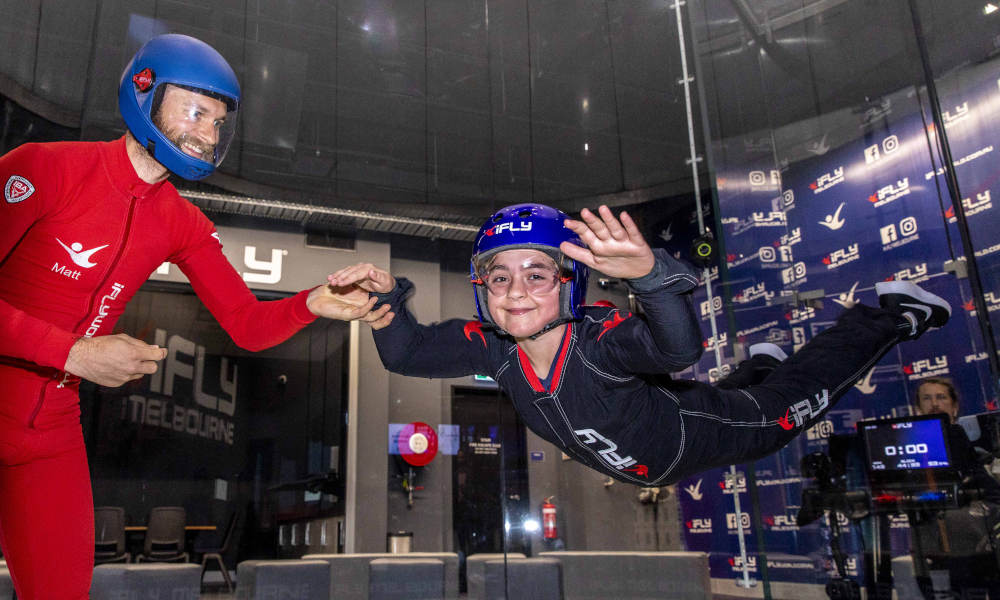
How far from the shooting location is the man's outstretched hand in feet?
4.14

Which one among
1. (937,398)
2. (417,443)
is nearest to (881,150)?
(937,398)

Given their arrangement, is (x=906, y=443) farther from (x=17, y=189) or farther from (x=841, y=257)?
(x=17, y=189)

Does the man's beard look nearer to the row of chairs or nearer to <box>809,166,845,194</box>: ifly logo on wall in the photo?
the row of chairs

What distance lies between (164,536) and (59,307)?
286 cm

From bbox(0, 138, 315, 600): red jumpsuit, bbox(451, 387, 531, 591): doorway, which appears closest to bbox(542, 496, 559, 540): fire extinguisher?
bbox(451, 387, 531, 591): doorway

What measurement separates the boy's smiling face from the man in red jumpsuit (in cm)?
39

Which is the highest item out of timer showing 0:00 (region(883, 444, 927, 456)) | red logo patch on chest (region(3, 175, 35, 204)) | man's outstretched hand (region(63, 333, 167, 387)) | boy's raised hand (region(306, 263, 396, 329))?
red logo patch on chest (region(3, 175, 35, 204))

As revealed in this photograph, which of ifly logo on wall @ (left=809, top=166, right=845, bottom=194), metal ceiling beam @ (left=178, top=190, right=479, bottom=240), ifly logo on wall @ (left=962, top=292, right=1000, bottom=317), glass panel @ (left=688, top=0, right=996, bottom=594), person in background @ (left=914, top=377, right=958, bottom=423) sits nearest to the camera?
ifly logo on wall @ (left=962, top=292, right=1000, bottom=317)

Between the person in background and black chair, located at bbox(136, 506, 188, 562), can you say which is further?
black chair, located at bbox(136, 506, 188, 562)

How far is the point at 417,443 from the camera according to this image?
156 inches

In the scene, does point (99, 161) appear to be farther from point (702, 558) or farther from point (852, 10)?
point (852, 10)

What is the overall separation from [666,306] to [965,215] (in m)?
1.87

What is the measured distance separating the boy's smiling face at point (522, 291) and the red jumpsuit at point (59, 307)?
543mm

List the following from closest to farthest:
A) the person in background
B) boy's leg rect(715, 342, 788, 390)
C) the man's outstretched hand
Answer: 1. the man's outstretched hand
2. the person in background
3. boy's leg rect(715, 342, 788, 390)
